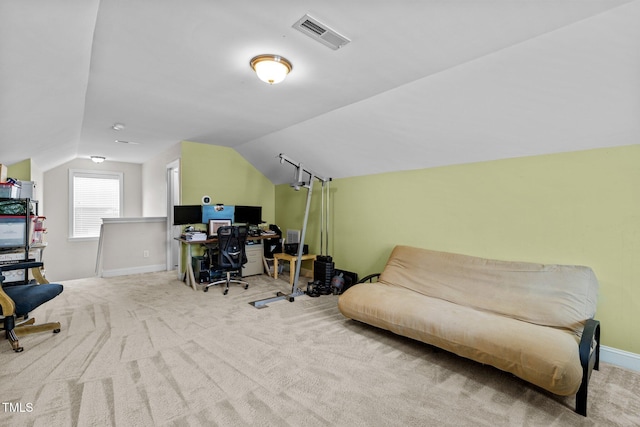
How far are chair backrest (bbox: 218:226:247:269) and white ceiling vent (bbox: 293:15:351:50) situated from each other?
9.93ft

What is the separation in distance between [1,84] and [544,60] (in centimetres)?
395

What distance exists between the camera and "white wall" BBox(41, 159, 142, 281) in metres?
6.32

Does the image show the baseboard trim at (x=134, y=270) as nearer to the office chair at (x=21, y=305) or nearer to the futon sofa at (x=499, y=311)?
the office chair at (x=21, y=305)

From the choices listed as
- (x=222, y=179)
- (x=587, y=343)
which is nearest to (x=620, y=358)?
(x=587, y=343)

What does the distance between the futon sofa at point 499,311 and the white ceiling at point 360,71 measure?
45.7 inches

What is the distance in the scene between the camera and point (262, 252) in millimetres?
5477

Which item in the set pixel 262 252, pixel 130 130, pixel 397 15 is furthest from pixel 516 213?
pixel 130 130

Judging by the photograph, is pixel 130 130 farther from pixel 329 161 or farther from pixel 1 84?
pixel 329 161

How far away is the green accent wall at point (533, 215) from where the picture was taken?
2.38 metres

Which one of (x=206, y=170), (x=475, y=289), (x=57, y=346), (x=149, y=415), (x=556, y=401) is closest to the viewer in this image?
(x=149, y=415)

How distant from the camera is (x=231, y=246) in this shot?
4.47 meters

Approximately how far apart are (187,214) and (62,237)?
12.9 feet

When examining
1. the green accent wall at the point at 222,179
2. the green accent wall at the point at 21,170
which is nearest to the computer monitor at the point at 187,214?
the green accent wall at the point at 222,179

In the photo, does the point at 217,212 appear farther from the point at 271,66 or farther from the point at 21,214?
the point at 271,66
